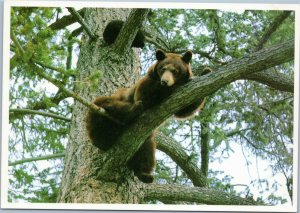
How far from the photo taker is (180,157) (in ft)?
12.2

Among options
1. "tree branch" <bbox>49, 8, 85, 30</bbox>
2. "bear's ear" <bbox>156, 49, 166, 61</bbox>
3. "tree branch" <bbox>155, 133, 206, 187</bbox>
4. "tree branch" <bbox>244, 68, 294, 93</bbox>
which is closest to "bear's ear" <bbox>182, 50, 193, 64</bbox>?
"bear's ear" <bbox>156, 49, 166, 61</bbox>

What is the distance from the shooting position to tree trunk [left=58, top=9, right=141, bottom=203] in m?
3.40

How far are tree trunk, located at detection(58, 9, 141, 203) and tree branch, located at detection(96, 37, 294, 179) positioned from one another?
9 cm

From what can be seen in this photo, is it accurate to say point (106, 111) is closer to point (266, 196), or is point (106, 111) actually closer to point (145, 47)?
point (145, 47)

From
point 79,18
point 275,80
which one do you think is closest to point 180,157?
point 275,80

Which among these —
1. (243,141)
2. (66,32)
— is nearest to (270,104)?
(243,141)

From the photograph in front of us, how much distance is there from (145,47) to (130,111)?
0.64 metres

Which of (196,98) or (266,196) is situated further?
(266,196)

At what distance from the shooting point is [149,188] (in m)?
3.55

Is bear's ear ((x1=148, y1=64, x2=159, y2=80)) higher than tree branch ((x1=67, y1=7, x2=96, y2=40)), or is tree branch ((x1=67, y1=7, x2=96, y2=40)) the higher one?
tree branch ((x1=67, y1=7, x2=96, y2=40))

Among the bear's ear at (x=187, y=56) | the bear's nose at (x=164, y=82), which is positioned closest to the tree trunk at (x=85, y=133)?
the bear's ear at (x=187, y=56)

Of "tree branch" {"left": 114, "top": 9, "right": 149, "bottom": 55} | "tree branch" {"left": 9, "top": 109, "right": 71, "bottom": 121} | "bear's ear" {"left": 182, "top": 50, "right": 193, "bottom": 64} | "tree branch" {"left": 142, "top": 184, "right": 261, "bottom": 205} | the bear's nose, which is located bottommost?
"tree branch" {"left": 142, "top": 184, "right": 261, "bottom": 205}

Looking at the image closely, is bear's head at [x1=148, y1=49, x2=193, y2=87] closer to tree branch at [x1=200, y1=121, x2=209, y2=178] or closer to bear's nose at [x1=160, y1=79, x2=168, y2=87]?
bear's nose at [x1=160, y1=79, x2=168, y2=87]

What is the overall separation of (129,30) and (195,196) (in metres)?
1.20
